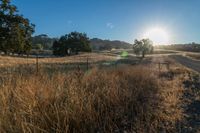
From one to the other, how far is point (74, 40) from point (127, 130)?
252 ft

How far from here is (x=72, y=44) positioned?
82125mm

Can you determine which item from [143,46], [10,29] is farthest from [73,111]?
[143,46]

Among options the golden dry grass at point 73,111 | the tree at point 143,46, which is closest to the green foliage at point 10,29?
the golden dry grass at point 73,111

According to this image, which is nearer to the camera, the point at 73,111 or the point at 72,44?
the point at 73,111

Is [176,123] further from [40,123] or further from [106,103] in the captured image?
[40,123]

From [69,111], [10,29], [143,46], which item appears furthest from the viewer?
[143,46]

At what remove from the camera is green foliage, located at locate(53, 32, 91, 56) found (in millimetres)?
81500

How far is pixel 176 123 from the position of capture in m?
6.22

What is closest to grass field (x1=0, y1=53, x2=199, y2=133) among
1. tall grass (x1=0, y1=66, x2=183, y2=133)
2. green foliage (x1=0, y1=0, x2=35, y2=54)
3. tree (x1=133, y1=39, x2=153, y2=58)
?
tall grass (x1=0, y1=66, x2=183, y2=133)

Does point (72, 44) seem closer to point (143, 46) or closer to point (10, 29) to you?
point (143, 46)

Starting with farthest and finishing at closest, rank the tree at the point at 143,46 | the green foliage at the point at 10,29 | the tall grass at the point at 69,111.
A: the tree at the point at 143,46 → the green foliage at the point at 10,29 → the tall grass at the point at 69,111

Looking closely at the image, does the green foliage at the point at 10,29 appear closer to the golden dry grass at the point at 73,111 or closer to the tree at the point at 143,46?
the golden dry grass at the point at 73,111

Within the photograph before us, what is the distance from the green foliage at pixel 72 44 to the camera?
81500 millimetres

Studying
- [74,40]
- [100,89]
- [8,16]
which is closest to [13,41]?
[8,16]
